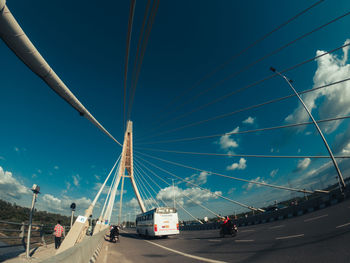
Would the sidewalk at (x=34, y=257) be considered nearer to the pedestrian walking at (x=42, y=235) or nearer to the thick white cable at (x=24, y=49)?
the pedestrian walking at (x=42, y=235)

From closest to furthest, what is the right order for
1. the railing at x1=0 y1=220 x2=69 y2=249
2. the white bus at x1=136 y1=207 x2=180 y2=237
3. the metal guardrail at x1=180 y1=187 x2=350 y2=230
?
the railing at x1=0 y1=220 x2=69 y2=249, the metal guardrail at x1=180 y1=187 x2=350 y2=230, the white bus at x1=136 y1=207 x2=180 y2=237

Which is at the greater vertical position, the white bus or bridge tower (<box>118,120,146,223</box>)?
bridge tower (<box>118,120,146,223</box>)

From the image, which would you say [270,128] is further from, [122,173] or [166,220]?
[122,173]

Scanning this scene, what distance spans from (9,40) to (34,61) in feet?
1.54

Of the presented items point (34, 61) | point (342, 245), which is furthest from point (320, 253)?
point (34, 61)

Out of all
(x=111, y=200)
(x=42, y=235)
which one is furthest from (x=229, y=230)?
(x=111, y=200)

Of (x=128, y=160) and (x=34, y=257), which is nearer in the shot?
(x=34, y=257)

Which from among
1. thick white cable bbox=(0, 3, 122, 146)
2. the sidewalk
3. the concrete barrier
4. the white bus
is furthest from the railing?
the white bus

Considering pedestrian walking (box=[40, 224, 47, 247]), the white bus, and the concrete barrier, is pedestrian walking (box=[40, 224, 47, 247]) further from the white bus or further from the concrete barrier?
the concrete barrier

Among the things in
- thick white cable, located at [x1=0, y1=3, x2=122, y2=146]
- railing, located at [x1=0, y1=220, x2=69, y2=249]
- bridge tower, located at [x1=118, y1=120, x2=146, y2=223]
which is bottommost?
railing, located at [x1=0, y1=220, x2=69, y2=249]

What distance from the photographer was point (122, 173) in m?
28.6

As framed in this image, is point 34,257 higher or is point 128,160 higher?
point 128,160

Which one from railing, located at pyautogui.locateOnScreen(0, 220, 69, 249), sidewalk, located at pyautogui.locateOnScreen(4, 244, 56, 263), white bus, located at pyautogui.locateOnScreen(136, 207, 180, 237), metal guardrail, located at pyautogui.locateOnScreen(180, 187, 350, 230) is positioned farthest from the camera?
white bus, located at pyautogui.locateOnScreen(136, 207, 180, 237)

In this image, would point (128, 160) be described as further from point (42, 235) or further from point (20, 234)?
point (20, 234)
